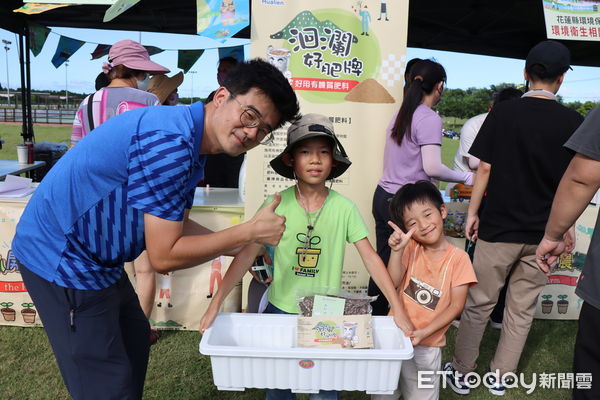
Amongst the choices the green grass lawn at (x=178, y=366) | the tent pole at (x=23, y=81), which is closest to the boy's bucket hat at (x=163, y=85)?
the green grass lawn at (x=178, y=366)

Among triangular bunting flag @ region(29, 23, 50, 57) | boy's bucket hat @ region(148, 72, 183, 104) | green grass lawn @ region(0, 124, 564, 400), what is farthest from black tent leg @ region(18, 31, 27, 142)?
green grass lawn @ region(0, 124, 564, 400)

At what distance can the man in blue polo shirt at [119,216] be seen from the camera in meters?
1.18

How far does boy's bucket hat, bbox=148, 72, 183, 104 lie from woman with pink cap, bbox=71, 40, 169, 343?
0.82 meters

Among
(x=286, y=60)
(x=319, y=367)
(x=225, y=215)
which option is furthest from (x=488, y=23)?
(x=319, y=367)

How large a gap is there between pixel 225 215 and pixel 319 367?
1941mm

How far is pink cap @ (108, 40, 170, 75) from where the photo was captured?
2.57 metres

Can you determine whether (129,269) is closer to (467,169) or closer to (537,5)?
(467,169)

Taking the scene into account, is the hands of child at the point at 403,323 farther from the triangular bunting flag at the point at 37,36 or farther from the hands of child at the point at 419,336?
the triangular bunting flag at the point at 37,36

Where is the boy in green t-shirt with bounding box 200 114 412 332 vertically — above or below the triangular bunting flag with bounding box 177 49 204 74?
below

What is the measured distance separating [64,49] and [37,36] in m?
0.59

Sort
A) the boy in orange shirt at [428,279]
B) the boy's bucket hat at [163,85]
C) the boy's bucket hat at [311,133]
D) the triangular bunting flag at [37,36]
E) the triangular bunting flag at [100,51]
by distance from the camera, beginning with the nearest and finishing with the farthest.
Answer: the boy's bucket hat at [311,133]
the boy in orange shirt at [428,279]
the boy's bucket hat at [163,85]
the triangular bunting flag at [100,51]
the triangular bunting flag at [37,36]

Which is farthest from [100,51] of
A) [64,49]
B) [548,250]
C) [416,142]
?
[548,250]

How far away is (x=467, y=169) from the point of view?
11.3 feet

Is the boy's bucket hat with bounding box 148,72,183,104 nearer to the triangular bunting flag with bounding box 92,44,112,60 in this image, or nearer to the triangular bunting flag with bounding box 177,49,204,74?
the triangular bunting flag with bounding box 92,44,112,60
